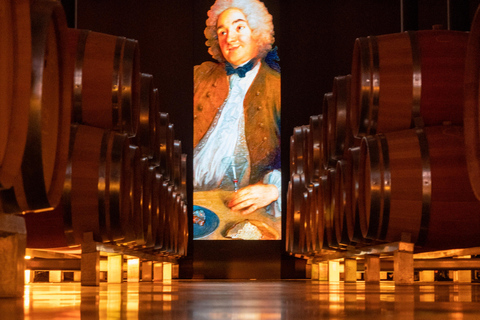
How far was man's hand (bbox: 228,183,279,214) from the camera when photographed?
13.4m

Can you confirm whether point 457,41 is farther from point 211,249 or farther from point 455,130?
point 211,249

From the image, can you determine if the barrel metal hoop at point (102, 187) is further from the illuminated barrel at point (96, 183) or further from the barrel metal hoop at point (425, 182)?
the barrel metal hoop at point (425, 182)

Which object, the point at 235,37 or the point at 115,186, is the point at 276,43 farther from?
the point at 115,186

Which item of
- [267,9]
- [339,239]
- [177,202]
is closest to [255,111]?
[267,9]

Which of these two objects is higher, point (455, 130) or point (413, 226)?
point (455, 130)

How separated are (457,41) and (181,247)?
22.4 feet

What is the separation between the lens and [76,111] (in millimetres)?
4387

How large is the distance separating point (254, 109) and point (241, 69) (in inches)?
33.6

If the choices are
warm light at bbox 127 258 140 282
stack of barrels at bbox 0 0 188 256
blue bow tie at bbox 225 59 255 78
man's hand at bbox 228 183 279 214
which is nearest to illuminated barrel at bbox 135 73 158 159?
stack of barrels at bbox 0 0 188 256

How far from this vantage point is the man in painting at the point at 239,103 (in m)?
13.6

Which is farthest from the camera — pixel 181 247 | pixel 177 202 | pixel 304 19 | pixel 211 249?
pixel 304 19

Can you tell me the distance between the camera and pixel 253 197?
1351cm

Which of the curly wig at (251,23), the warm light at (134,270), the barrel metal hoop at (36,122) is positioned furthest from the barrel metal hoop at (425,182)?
the curly wig at (251,23)

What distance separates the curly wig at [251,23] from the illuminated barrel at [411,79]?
9694 millimetres
